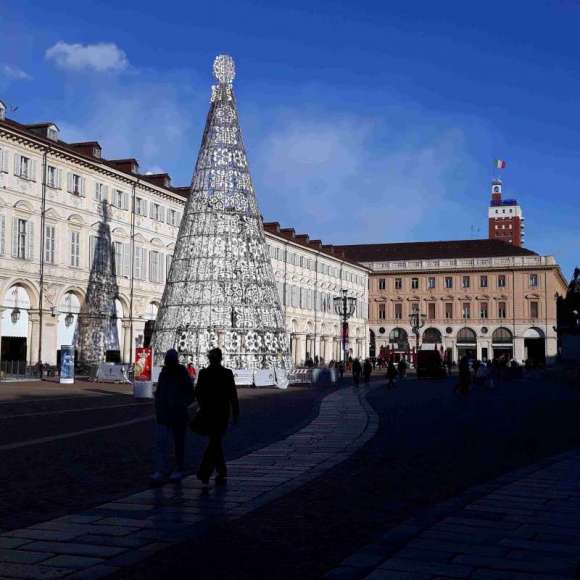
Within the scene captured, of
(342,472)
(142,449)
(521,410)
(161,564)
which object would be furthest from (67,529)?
(521,410)

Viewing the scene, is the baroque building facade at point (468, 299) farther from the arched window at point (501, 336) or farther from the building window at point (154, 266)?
the building window at point (154, 266)

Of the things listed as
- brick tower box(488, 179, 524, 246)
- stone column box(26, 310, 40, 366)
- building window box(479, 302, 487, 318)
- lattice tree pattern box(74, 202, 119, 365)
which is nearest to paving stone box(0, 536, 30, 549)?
stone column box(26, 310, 40, 366)

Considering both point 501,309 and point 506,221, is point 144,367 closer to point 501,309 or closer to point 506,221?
point 501,309

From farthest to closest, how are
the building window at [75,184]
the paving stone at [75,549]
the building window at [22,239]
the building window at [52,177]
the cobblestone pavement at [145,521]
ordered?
the building window at [75,184] → the building window at [52,177] → the building window at [22,239] → the paving stone at [75,549] → the cobblestone pavement at [145,521]

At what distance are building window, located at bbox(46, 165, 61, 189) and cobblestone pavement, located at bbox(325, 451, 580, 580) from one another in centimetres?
4049

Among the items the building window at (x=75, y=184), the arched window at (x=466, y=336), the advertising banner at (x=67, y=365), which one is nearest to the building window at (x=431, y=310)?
the arched window at (x=466, y=336)

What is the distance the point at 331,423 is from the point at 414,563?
12011mm

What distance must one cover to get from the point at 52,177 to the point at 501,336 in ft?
213

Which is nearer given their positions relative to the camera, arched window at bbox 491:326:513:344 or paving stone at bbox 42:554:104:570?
paving stone at bbox 42:554:104:570

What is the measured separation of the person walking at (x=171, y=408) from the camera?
31.7 feet

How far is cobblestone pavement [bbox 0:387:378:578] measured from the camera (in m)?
5.94

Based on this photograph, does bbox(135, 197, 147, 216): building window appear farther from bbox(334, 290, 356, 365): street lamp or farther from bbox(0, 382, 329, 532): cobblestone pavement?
bbox(0, 382, 329, 532): cobblestone pavement

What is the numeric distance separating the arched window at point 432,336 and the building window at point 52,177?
6167 centimetres

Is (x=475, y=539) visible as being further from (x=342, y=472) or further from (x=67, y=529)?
(x=342, y=472)
